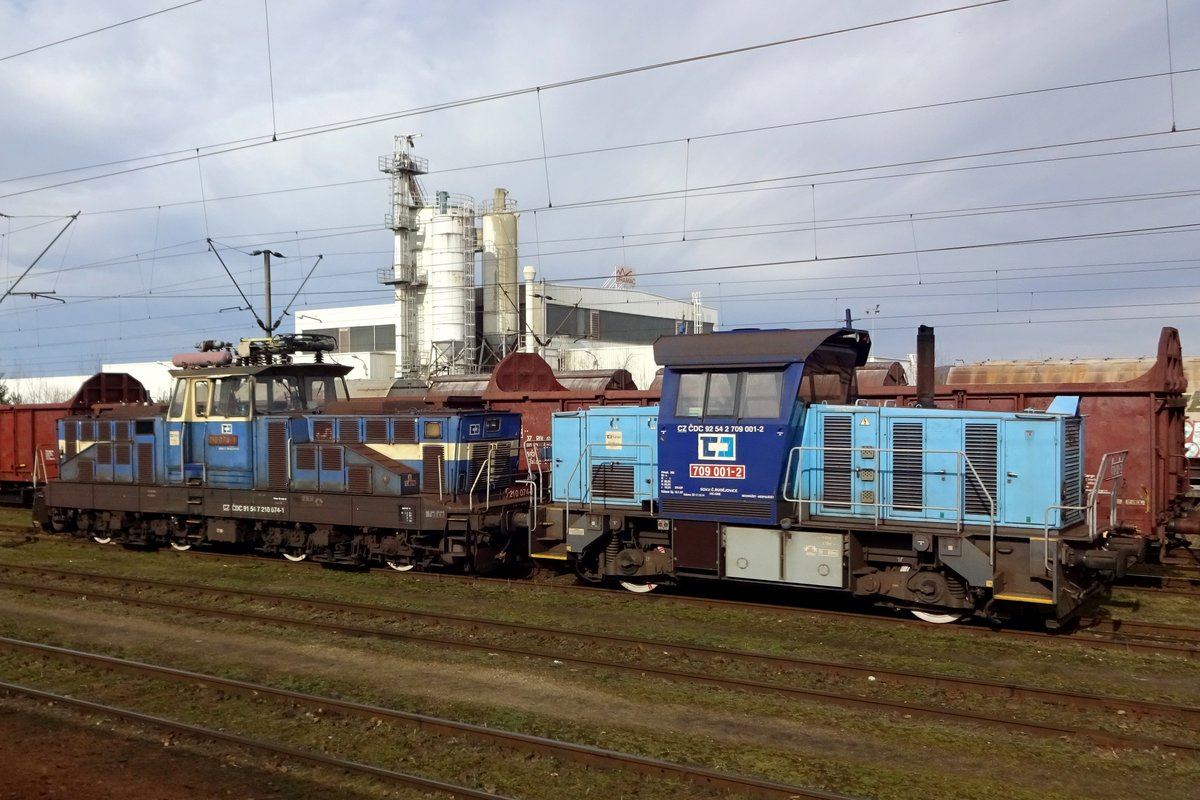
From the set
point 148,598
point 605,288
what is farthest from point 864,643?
point 605,288

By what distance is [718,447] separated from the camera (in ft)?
35.9

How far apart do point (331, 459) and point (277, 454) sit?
118 centimetres

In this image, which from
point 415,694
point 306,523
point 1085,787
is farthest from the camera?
point 306,523

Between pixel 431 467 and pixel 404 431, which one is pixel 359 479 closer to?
pixel 404 431

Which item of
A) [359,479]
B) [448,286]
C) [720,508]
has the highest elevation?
[448,286]

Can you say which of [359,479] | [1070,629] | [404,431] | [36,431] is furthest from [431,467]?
[36,431]

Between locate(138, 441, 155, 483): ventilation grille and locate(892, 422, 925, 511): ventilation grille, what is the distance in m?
13.4

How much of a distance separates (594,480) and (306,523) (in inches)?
217

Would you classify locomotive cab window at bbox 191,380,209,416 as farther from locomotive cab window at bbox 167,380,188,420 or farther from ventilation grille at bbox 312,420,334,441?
ventilation grille at bbox 312,420,334,441

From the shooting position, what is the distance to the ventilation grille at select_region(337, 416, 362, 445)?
14211 millimetres

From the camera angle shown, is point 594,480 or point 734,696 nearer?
point 734,696

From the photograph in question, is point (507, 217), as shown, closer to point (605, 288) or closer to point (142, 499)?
point (605, 288)

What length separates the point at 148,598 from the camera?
41.0 feet

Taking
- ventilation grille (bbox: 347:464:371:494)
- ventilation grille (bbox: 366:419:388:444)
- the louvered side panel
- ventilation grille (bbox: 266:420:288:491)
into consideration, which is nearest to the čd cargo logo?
the louvered side panel
